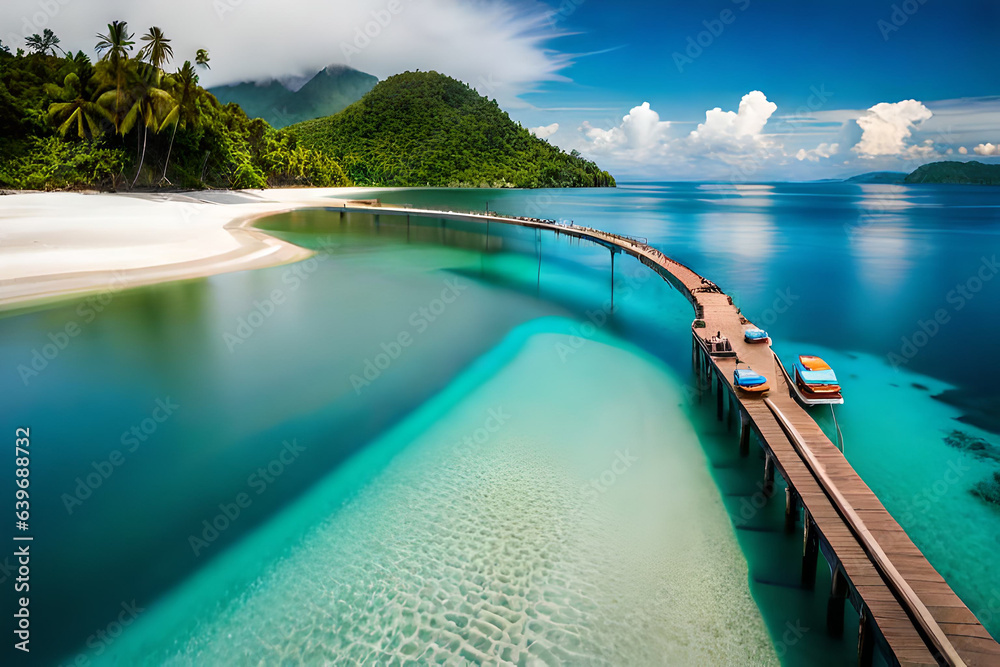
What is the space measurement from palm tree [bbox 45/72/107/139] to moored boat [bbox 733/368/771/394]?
55761 mm

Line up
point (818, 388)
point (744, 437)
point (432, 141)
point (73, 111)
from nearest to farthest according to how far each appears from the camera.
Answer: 1. point (744, 437)
2. point (818, 388)
3. point (73, 111)
4. point (432, 141)

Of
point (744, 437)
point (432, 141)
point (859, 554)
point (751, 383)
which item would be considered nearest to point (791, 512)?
point (859, 554)

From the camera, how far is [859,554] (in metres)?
6.39

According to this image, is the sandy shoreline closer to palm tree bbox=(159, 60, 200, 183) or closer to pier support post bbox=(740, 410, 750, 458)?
palm tree bbox=(159, 60, 200, 183)

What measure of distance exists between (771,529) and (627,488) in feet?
7.67

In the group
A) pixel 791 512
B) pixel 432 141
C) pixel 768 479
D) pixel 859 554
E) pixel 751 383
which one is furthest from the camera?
pixel 432 141

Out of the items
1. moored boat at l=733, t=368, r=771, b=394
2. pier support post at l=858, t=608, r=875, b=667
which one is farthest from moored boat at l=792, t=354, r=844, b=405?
pier support post at l=858, t=608, r=875, b=667

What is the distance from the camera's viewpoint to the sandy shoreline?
21844mm

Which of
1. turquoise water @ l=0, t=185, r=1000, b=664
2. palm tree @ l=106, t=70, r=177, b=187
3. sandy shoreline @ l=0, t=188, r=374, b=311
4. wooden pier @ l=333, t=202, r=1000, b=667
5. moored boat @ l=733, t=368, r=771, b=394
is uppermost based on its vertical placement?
palm tree @ l=106, t=70, r=177, b=187

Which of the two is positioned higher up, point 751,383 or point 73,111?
point 73,111

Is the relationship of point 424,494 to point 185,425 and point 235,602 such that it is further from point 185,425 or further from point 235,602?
point 185,425

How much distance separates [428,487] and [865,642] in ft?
21.2

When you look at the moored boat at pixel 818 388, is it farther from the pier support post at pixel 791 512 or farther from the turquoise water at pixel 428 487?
the pier support post at pixel 791 512

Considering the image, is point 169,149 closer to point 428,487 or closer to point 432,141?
point 428,487
